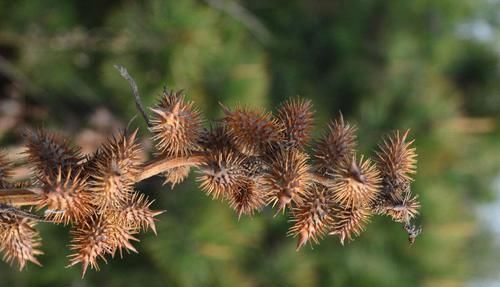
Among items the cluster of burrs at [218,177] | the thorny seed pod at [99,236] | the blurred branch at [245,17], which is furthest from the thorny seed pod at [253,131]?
the blurred branch at [245,17]

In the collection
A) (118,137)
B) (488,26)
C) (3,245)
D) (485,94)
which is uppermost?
(488,26)

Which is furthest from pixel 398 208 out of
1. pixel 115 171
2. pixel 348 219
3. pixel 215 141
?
pixel 115 171

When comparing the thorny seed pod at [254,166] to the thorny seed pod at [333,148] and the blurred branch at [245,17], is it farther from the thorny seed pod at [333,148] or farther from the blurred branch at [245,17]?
the blurred branch at [245,17]

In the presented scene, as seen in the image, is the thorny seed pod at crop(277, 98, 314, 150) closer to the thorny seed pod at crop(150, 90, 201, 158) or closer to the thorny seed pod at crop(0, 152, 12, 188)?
the thorny seed pod at crop(150, 90, 201, 158)

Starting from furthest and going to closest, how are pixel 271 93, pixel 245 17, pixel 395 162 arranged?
pixel 271 93 → pixel 245 17 → pixel 395 162

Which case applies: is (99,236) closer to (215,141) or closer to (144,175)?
(144,175)

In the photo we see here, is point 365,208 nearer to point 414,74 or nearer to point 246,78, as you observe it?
point 246,78

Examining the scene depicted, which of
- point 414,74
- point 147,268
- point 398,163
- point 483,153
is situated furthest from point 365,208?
point 483,153
